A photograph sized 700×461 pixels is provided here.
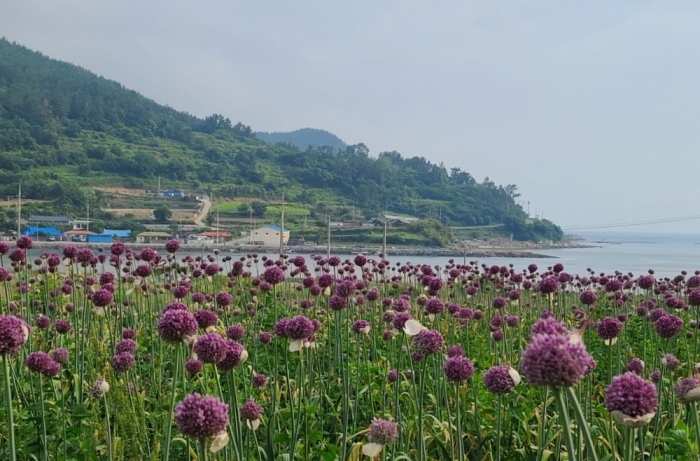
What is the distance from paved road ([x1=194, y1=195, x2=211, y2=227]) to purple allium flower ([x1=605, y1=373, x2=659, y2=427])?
285 feet

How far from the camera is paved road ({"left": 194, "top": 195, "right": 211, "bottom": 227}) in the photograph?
3434 inches

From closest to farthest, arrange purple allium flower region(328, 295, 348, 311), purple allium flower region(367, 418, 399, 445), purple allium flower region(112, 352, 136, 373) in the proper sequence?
purple allium flower region(367, 418, 399, 445), purple allium flower region(112, 352, 136, 373), purple allium flower region(328, 295, 348, 311)

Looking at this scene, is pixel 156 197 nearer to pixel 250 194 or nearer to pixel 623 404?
pixel 250 194

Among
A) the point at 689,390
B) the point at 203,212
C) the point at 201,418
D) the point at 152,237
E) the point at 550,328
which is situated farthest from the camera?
the point at 203,212

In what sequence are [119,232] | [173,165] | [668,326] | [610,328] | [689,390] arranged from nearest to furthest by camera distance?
[689,390] → [610,328] → [668,326] → [119,232] → [173,165]

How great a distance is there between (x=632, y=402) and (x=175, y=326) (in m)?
1.91

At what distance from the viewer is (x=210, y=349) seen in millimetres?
2656

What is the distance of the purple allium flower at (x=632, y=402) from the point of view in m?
1.81

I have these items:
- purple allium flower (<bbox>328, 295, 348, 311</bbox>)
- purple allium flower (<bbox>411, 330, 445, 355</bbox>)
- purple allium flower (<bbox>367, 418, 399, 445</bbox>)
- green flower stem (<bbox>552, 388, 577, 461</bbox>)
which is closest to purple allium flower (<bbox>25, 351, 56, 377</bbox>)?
purple allium flower (<bbox>328, 295, 348, 311</bbox>)

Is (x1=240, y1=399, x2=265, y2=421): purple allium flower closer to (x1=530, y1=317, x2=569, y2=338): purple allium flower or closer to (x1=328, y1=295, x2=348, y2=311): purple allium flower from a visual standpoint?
(x1=328, y1=295, x2=348, y2=311): purple allium flower

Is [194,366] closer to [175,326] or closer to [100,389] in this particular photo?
[100,389]

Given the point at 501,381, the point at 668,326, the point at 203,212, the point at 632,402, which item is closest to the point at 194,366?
the point at 501,381

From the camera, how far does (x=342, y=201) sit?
399ft

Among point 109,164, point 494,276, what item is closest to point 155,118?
point 109,164
